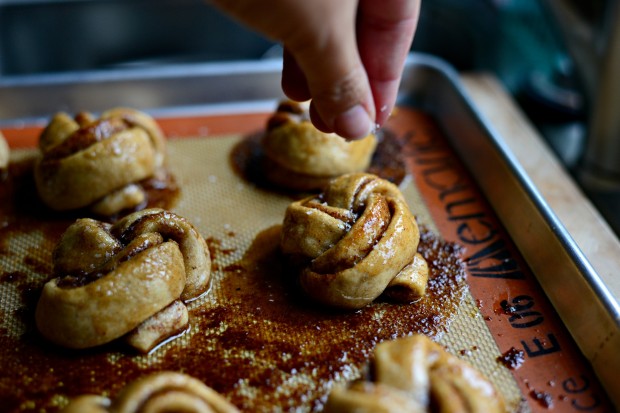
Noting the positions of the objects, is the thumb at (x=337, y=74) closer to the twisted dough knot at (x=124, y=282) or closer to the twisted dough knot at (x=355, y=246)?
the twisted dough knot at (x=355, y=246)

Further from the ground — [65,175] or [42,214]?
[65,175]

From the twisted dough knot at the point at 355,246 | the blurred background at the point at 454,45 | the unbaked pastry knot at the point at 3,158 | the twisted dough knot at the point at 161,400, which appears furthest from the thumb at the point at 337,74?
the blurred background at the point at 454,45

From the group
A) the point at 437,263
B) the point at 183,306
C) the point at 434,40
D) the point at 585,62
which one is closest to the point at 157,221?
the point at 183,306

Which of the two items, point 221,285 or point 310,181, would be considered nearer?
point 221,285

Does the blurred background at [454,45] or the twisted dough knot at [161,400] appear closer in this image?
the twisted dough knot at [161,400]

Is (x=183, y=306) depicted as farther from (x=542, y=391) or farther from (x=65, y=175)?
(x=542, y=391)

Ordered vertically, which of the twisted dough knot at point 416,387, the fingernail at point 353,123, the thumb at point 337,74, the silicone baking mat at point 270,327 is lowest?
the silicone baking mat at point 270,327
